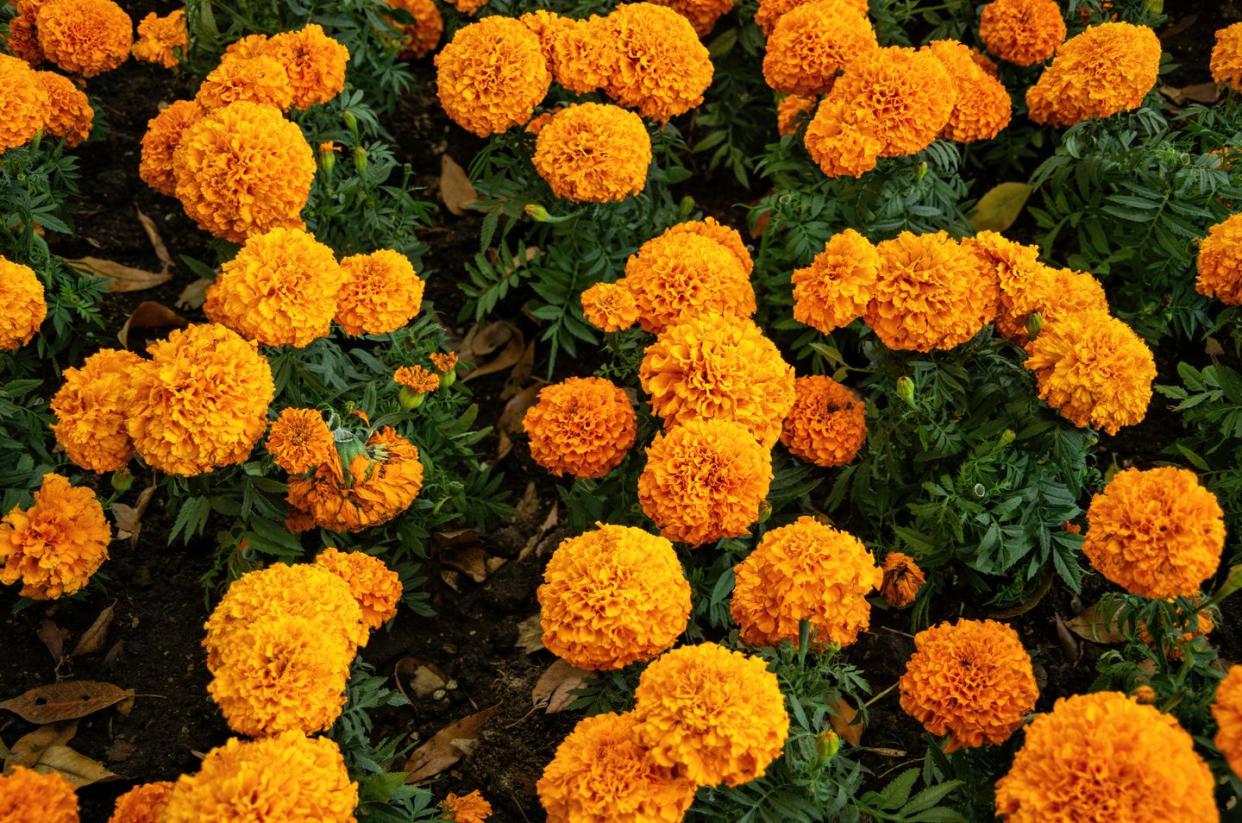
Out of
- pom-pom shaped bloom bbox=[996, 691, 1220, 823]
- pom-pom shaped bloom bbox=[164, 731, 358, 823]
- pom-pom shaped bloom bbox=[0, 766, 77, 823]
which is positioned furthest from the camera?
pom-pom shaped bloom bbox=[0, 766, 77, 823]

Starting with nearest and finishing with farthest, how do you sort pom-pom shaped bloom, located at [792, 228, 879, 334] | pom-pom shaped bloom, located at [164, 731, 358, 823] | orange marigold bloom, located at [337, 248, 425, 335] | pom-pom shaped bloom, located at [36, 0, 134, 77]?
1. pom-pom shaped bloom, located at [164, 731, 358, 823]
2. pom-pom shaped bloom, located at [792, 228, 879, 334]
3. orange marigold bloom, located at [337, 248, 425, 335]
4. pom-pom shaped bloom, located at [36, 0, 134, 77]

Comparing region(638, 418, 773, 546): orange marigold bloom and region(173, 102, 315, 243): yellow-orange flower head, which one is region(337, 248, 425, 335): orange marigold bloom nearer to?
region(173, 102, 315, 243): yellow-orange flower head

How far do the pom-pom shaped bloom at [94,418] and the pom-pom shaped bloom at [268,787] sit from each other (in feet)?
3.90

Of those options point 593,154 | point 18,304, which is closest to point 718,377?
point 593,154

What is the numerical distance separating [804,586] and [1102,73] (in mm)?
2488

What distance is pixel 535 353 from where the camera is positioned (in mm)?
4949

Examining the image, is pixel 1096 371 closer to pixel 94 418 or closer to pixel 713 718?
pixel 713 718

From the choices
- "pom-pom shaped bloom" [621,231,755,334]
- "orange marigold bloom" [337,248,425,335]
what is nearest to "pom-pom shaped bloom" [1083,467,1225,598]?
"pom-pom shaped bloom" [621,231,755,334]

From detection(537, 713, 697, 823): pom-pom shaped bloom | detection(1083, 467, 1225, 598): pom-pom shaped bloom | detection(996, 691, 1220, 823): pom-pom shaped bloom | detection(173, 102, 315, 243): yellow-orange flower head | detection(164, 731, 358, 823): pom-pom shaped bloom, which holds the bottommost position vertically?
detection(537, 713, 697, 823): pom-pom shaped bloom

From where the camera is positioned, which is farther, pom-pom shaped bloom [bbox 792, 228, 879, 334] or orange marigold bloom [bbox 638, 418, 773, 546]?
pom-pom shaped bloom [bbox 792, 228, 879, 334]

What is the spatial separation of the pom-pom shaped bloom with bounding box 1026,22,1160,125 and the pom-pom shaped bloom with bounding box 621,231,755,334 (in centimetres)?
155

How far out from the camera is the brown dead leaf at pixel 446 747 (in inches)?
147

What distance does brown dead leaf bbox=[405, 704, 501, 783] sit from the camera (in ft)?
12.2

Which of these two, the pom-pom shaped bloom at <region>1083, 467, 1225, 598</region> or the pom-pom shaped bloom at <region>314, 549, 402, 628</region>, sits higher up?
the pom-pom shaped bloom at <region>1083, 467, 1225, 598</region>
